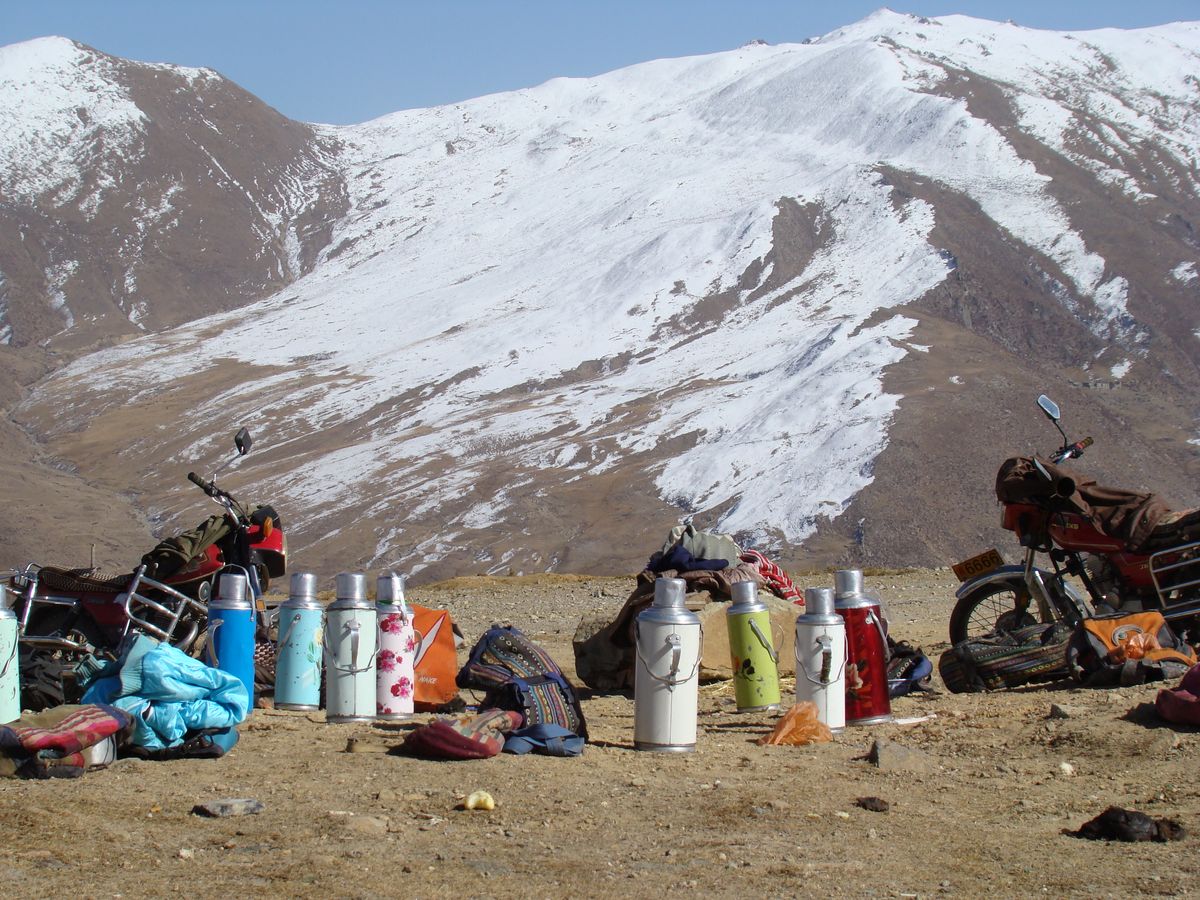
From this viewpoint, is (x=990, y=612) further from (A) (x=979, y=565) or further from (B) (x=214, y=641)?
(B) (x=214, y=641)

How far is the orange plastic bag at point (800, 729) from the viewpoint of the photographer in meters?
7.01

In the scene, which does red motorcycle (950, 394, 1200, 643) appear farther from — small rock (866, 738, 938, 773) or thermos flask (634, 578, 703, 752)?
thermos flask (634, 578, 703, 752)

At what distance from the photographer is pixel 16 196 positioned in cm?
11606

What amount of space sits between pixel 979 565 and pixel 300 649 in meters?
4.22

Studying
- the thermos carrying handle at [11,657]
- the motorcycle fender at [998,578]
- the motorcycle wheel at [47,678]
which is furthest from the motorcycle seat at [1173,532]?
the thermos carrying handle at [11,657]

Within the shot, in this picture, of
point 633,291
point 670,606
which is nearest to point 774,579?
point 670,606

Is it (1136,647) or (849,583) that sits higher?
(849,583)

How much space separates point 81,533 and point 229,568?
50212 millimetres

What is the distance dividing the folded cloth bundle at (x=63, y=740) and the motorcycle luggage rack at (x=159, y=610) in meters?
2.04

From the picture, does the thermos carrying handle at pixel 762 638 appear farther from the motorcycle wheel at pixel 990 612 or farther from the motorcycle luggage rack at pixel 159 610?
the motorcycle luggage rack at pixel 159 610

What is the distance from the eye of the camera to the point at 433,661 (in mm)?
8273

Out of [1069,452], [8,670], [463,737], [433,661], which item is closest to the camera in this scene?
[463,737]

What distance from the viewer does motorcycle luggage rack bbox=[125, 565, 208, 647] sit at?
8344 mm

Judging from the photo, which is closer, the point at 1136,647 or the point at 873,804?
the point at 873,804
